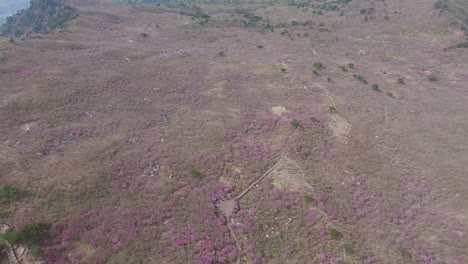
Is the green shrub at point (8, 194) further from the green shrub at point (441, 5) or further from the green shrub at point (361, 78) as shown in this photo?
the green shrub at point (441, 5)

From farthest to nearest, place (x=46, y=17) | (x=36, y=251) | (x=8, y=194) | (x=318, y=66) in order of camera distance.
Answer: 1. (x=46, y=17)
2. (x=318, y=66)
3. (x=8, y=194)
4. (x=36, y=251)

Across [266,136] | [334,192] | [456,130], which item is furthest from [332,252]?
[456,130]

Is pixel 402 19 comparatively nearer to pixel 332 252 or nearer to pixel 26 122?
pixel 332 252

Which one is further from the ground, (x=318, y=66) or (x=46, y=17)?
(x=46, y=17)

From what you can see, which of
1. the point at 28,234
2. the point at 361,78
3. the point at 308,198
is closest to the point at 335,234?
the point at 308,198

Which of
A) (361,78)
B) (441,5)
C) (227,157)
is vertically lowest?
(227,157)

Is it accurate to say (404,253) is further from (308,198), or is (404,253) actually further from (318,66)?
(318,66)

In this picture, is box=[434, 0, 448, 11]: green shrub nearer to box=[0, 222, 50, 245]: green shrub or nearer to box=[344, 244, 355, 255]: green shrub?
box=[344, 244, 355, 255]: green shrub

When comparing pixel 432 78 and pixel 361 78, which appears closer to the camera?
pixel 361 78
